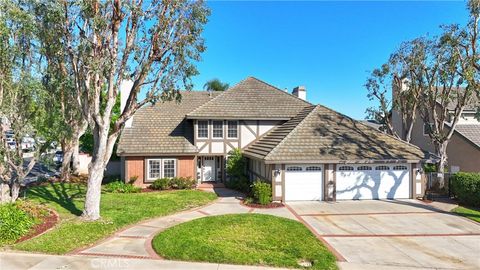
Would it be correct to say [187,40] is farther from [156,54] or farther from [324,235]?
[324,235]

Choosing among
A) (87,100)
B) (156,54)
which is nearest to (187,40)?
(156,54)

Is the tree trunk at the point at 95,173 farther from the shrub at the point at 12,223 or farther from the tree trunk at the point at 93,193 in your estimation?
the shrub at the point at 12,223

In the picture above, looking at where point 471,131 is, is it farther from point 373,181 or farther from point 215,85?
point 215,85

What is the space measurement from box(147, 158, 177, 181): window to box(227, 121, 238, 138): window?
163 inches

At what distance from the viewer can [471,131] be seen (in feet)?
84.7

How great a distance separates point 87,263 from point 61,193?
38.3 feet

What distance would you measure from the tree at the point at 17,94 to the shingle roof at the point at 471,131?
87.2 ft

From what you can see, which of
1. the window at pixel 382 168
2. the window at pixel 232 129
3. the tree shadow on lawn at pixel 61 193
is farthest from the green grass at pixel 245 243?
the window at pixel 232 129

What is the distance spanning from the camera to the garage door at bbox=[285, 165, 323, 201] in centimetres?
1830

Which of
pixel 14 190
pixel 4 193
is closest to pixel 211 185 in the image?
pixel 14 190

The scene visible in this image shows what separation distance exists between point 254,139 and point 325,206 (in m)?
7.93

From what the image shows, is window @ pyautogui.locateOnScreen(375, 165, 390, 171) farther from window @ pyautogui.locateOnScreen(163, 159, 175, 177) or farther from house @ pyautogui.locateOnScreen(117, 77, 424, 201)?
window @ pyautogui.locateOnScreen(163, 159, 175, 177)


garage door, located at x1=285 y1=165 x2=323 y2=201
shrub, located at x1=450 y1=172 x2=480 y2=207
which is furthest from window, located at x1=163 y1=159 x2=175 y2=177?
shrub, located at x1=450 y1=172 x2=480 y2=207

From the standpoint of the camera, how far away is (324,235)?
481 inches
